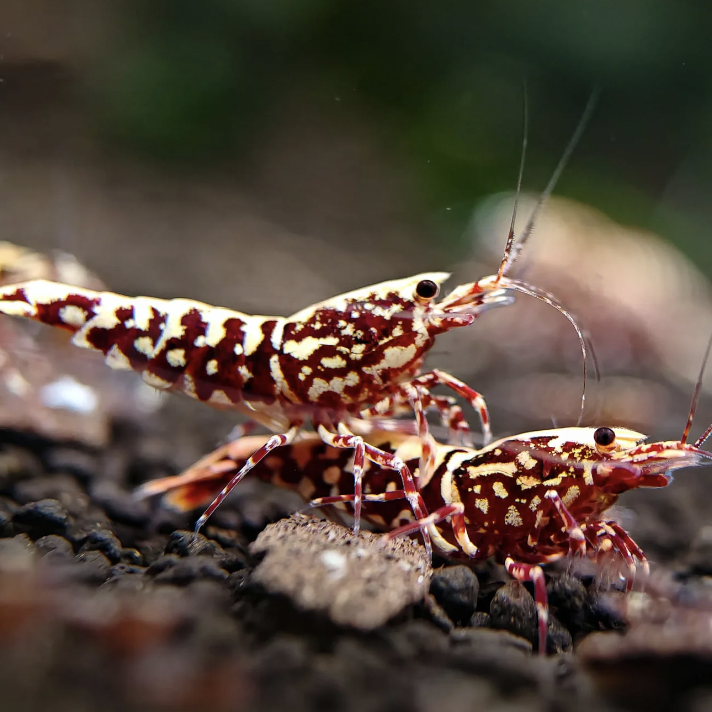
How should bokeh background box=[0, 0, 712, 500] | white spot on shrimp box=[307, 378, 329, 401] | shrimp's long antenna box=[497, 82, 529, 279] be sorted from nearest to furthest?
shrimp's long antenna box=[497, 82, 529, 279] < white spot on shrimp box=[307, 378, 329, 401] < bokeh background box=[0, 0, 712, 500]

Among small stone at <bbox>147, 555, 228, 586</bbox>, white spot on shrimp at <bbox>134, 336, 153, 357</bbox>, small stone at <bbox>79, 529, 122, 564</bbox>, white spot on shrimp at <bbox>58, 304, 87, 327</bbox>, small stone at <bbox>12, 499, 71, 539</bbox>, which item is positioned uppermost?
white spot on shrimp at <bbox>58, 304, 87, 327</bbox>

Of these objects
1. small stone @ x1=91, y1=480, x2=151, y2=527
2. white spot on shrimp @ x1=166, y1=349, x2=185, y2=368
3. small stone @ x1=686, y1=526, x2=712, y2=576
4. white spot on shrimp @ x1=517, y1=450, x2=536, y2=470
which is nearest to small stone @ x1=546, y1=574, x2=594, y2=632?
white spot on shrimp @ x1=517, y1=450, x2=536, y2=470

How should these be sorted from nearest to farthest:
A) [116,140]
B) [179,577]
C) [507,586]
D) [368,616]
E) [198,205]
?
[368,616], [179,577], [507,586], [116,140], [198,205]

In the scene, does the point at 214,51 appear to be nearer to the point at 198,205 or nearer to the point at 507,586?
the point at 198,205

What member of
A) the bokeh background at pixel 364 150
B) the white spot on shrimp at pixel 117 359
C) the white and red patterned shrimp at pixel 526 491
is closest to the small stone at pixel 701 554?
the white and red patterned shrimp at pixel 526 491

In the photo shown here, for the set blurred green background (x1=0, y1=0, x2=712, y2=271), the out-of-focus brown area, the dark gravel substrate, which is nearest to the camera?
the dark gravel substrate

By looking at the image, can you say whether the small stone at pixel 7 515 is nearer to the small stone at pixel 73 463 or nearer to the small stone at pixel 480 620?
the small stone at pixel 73 463

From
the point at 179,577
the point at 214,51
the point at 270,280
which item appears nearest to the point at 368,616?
the point at 179,577

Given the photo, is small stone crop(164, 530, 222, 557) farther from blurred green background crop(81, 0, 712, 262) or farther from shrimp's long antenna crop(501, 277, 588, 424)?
blurred green background crop(81, 0, 712, 262)
